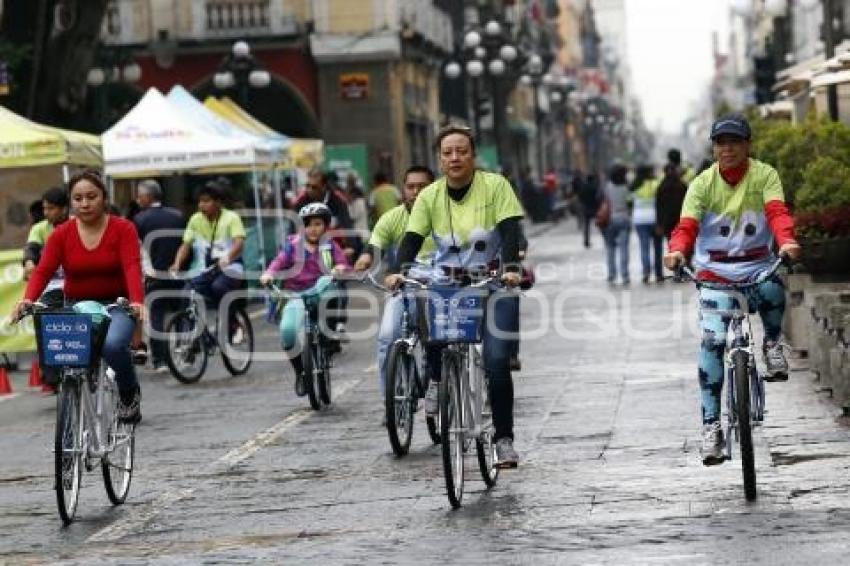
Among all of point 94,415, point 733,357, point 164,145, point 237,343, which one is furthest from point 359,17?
point 733,357

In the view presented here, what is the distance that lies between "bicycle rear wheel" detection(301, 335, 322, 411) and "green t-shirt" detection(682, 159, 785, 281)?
18.9 ft

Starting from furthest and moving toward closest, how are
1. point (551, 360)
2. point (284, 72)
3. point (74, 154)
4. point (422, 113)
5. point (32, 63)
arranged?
1. point (422, 113)
2. point (284, 72)
3. point (32, 63)
4. point (74, 154)
5. point (551, 360)

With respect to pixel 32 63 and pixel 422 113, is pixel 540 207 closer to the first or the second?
pixel 422 113

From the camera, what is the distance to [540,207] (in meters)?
74.7

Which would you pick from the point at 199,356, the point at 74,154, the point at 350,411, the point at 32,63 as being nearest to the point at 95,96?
the point at 32,63

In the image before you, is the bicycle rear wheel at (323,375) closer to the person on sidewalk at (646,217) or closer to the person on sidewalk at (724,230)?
the person on sidewalk at (724,230)

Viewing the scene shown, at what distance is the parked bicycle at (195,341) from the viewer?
790 inches

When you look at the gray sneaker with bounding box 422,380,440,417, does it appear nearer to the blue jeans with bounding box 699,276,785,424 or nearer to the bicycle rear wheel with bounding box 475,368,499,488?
the bicycle rear wheel with bounding box 475,368,499,488

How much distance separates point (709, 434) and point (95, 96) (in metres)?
32.6

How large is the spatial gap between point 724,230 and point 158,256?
440 inches

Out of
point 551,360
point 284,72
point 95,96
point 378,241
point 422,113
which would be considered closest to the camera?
point 378,241

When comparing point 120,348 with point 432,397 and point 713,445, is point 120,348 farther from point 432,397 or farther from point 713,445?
point 713,445

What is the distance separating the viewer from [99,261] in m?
12.1

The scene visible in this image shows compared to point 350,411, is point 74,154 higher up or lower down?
higher up
